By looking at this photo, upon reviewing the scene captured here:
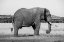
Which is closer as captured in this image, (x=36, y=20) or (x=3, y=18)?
(x=36, y=20)

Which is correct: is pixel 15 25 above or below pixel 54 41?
above

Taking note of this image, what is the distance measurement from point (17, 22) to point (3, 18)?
2025 centimetres

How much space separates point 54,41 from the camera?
26.5 feet

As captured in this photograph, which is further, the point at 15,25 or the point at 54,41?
the point at 15,25

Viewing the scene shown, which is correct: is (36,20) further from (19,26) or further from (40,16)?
(19,26)

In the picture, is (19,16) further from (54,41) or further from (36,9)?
(54,41)

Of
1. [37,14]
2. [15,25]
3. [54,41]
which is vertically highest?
[37,14]

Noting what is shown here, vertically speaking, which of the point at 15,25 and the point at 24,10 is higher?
the point at 24,10

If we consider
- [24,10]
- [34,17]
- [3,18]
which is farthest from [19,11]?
[3,18]

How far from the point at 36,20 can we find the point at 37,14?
378 millimetres

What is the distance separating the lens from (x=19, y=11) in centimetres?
1030

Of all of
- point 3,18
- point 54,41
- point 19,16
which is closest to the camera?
point 54,41

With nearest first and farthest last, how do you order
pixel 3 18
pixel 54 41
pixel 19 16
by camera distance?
pixel 54 41 < pixel 19 16 < pixel 3 18

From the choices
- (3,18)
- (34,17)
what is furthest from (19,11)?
(3,18)
